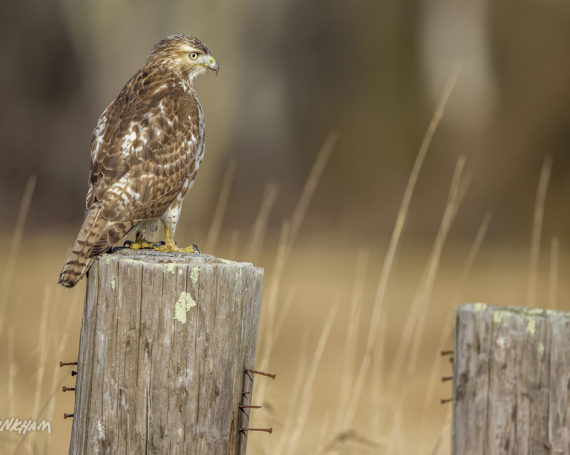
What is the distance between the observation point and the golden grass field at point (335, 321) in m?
4.39

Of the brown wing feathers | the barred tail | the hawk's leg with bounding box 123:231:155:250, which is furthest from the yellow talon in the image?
the barred tail

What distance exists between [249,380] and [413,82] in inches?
698

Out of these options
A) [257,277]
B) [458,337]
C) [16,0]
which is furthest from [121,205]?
[16,0]

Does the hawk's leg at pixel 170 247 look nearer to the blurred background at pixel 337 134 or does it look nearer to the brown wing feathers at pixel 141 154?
the brown wing feathers at pixel 141 154

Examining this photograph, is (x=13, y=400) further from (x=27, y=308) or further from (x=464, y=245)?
(x=464, y=245)

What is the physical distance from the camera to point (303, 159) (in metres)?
20.3

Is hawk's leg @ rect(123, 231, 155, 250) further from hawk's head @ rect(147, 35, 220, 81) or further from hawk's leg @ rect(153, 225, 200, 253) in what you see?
hawk's head @ rect(147, 35, 220, 81)

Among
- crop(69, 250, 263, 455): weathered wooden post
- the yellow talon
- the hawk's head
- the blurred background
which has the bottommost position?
crop(69, 250, 263, 455): weathered wooden post

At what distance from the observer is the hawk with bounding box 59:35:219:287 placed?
341cm

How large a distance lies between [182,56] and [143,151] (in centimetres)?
79

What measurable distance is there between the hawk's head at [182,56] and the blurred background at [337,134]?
6.47 meters

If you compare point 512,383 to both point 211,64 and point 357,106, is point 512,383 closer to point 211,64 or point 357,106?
point 211,64

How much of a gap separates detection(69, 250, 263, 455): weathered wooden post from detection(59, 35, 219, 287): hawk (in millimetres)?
595

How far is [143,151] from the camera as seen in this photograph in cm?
367
